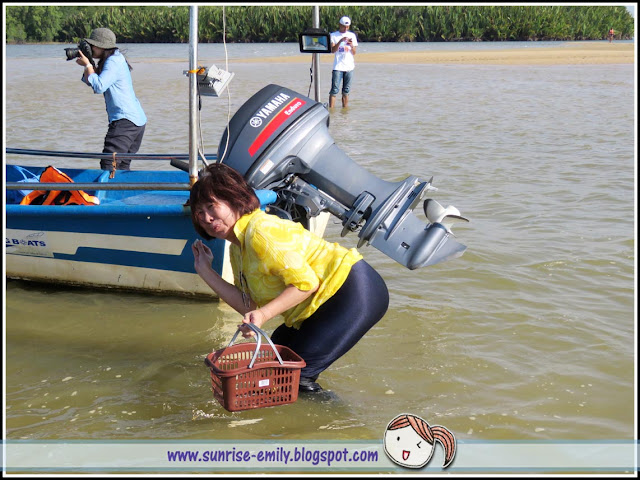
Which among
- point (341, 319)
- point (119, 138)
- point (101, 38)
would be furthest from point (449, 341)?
point (101, 38)

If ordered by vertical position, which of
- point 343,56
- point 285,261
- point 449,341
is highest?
point 343,56

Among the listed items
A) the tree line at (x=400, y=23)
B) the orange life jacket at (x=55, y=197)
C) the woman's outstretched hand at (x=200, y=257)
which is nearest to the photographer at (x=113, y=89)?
the orange life jacket at (x=55, y=197)

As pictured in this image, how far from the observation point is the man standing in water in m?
13.2

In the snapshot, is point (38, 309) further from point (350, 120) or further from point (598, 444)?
point (350, 120)

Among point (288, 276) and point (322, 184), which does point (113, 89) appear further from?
point (288, 276)

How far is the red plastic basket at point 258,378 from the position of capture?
9.85 feet

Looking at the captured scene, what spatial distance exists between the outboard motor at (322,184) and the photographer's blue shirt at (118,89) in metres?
2.04

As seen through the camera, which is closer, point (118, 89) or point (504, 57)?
point (118, 89)

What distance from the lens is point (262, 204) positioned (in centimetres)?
A: 437

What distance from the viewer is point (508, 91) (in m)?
16.1

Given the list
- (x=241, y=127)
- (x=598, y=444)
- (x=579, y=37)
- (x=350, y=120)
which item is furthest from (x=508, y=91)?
(x=579, y=37)

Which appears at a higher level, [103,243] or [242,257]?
[242,257]

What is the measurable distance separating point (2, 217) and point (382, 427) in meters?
2.97

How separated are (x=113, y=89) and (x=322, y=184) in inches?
103
